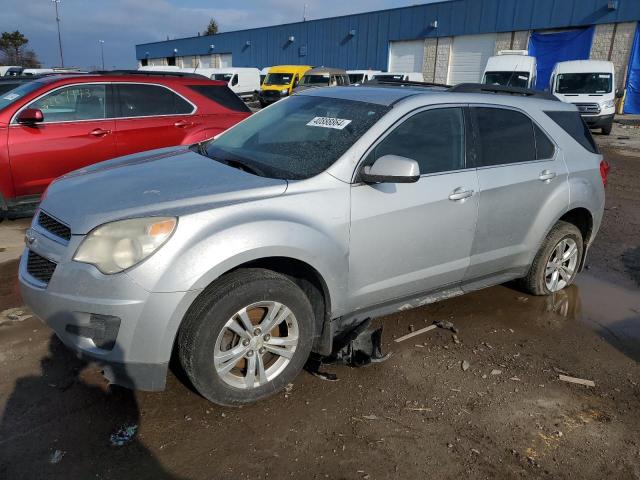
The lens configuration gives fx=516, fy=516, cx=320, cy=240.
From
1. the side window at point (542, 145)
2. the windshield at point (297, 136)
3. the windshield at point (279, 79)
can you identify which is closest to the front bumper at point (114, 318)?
the windshield at point (297, 136)

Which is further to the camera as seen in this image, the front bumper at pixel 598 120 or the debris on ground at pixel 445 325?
the front bumper at pixel 598 120

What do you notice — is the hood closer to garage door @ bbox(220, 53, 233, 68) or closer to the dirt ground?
the dirt ground

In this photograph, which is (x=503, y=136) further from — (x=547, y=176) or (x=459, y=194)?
(x=459, y=194)

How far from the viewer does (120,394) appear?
299cm

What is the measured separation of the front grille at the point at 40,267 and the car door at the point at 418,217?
1615 mm

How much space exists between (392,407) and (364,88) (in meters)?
2.29

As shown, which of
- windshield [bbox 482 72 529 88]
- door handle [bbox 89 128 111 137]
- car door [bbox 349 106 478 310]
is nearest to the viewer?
car door [bbox 349 106 478 310]

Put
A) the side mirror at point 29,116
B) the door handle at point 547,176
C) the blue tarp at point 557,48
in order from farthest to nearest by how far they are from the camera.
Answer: the blue tarp at point 557,48 < the side mirror at point 29,116 < the door handle at point 547,176

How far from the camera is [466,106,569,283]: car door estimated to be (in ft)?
12.0

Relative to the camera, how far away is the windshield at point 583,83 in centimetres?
1853

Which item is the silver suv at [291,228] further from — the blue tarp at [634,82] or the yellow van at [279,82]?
the blue tarp at [634,82]

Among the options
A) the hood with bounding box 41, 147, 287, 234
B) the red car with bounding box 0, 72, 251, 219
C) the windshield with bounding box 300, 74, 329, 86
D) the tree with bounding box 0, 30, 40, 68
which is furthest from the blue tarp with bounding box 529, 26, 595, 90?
the tree with bounding box 0, 30, 40, 68

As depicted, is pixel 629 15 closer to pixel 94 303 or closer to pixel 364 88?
pixel 364 88

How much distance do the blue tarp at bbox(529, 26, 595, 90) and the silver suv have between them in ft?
85.6
